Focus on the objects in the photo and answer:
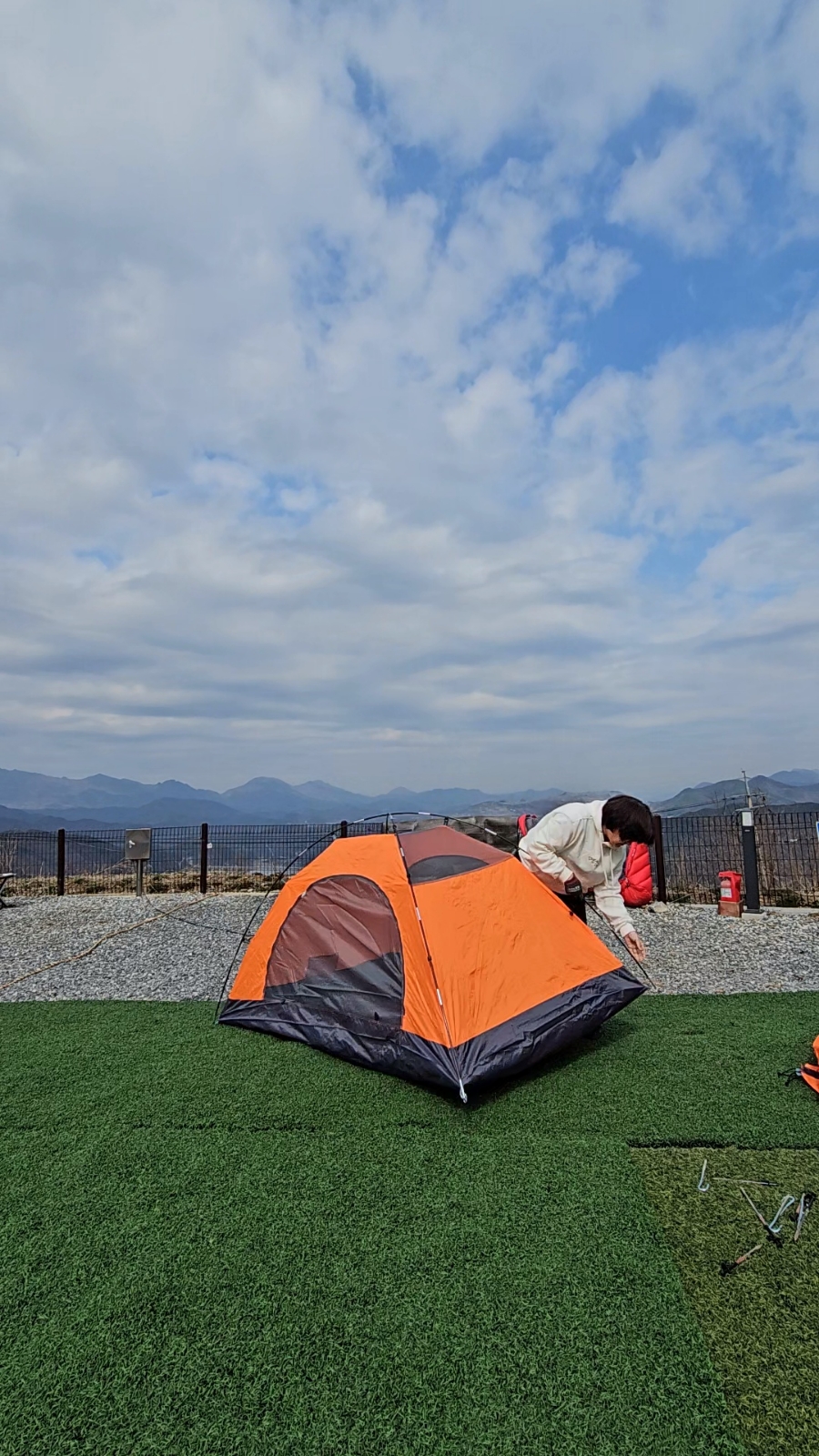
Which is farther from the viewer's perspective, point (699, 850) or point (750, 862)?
point (699, 850)

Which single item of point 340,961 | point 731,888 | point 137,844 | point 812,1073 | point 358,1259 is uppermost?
point 137,844

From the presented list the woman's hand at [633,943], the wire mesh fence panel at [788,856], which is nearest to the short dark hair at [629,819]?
the woman's hand at [633,943]

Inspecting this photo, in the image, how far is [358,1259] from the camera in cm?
259

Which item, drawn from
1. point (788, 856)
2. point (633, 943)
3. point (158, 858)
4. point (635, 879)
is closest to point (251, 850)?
point (158, 858)

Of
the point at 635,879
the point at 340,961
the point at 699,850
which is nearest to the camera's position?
the point at 340,961

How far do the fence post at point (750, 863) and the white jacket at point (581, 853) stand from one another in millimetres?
5642

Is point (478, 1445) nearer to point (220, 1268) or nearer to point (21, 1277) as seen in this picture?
point (220, 1268)

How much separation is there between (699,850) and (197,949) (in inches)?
304

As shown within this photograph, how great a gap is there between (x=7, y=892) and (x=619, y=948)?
11530 millimetres

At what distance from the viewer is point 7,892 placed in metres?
13.5

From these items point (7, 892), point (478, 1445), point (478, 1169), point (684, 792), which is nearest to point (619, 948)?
point (478, 1169)

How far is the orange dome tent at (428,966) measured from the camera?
3.98 metres

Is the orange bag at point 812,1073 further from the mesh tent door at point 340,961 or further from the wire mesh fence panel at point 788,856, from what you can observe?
the wire mesh fence panel at point 788,856

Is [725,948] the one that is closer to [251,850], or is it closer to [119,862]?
[251,850]
